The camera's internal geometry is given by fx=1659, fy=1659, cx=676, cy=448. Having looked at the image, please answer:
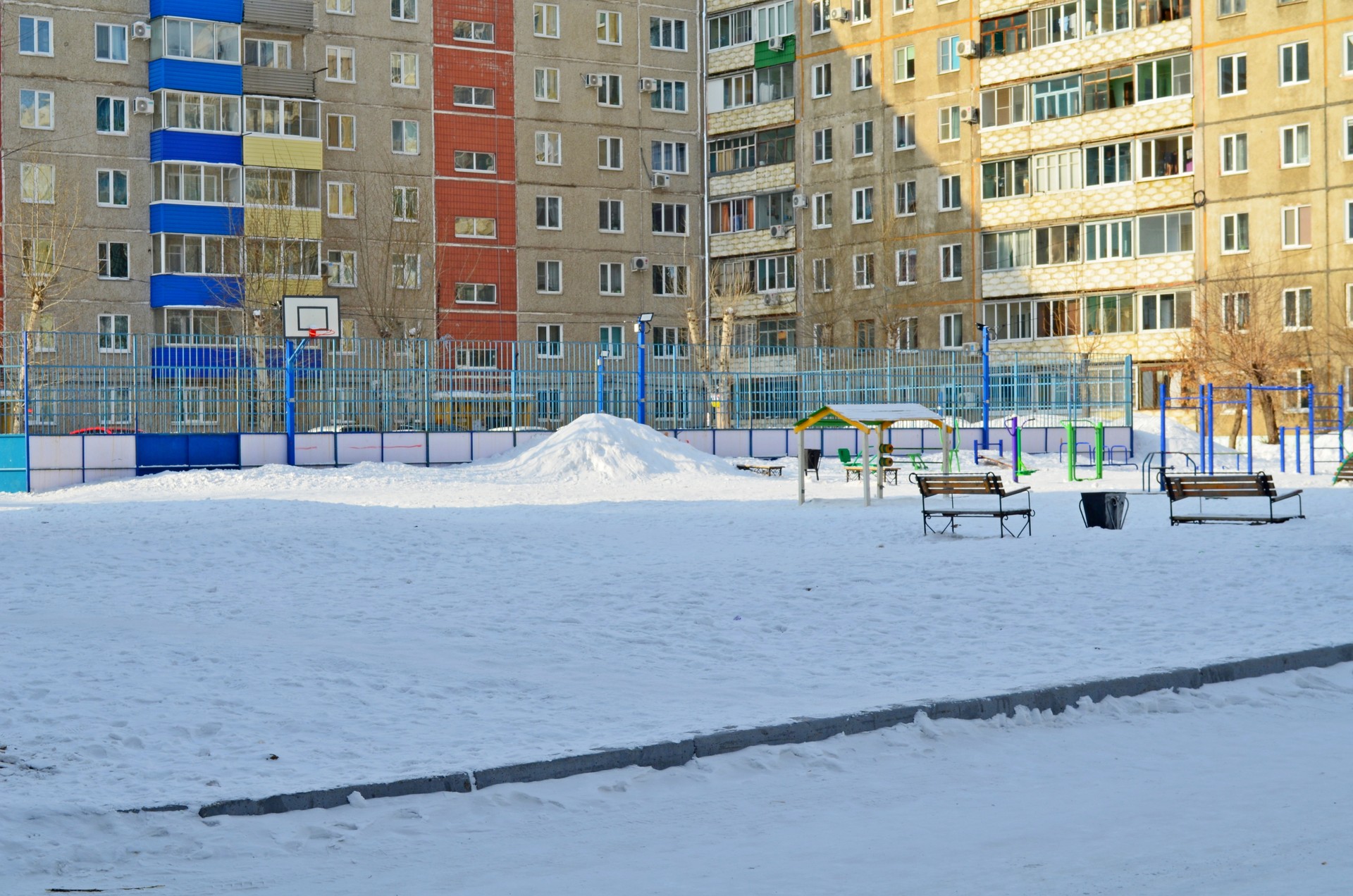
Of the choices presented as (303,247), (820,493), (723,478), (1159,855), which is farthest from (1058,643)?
(303,247)

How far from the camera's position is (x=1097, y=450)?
3434cm

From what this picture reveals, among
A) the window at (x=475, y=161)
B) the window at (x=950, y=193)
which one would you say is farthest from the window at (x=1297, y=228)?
the window at (x=475, y=161)

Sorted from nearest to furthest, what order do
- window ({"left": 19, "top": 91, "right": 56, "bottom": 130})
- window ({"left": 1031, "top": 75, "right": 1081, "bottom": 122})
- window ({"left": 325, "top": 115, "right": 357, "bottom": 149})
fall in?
window ({"left": 19, "top": 91, "right": 56, "bottom": 130})
window ({"left": 1031, "top": 75, "right": 1081, "bottom": 122})
window ({"left": 325, "top": 115, "right": 357, "bottom": 149})

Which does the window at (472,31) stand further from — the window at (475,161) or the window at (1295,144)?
the window at (1295,144)

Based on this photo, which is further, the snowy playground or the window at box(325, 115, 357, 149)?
the window at box(325, 115, 357, 149)

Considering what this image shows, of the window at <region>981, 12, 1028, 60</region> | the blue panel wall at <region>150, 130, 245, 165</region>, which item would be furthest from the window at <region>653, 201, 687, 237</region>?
the blue panel wall at <region>150, 130, 245, 165</region>

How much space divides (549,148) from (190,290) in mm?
17164

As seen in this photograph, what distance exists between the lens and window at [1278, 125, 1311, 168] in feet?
189

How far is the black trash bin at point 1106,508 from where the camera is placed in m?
20.7

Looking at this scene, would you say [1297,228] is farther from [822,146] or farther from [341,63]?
[341,63]

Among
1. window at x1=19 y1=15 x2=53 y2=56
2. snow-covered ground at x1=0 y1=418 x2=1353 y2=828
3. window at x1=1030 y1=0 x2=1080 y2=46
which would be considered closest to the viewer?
snow-covered ground at x1=0 y1=418 x2=1353 y2=828

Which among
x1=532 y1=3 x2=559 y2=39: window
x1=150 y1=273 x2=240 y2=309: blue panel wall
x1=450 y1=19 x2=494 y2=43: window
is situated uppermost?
x1=532 y1=3 x2=559 y2=39: window

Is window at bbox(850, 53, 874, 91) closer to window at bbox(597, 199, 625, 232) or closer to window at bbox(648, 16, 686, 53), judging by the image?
window at bbox(648, 16, 686, 53)

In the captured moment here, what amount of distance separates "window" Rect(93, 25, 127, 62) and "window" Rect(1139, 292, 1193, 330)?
Answer: 38563 mm
